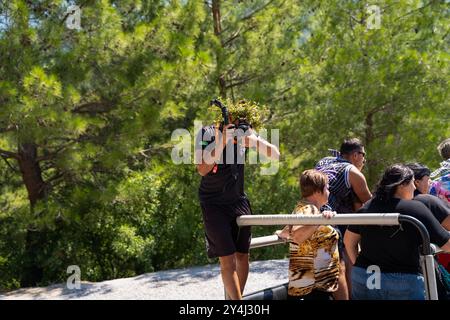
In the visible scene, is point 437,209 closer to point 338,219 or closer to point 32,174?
point 338,219

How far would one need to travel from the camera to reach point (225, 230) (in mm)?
4535

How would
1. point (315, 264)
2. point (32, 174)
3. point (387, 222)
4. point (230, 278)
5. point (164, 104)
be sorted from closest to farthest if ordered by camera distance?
point (387, 222), point (315, 264), point (230, 278), point (164, 104), point (32, 174)

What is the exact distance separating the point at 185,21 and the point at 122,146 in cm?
253

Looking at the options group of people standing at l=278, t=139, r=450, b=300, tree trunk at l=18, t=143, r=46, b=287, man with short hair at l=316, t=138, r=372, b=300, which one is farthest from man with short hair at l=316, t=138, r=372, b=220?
tree trunk at l=18, t=143, r=46, b=287

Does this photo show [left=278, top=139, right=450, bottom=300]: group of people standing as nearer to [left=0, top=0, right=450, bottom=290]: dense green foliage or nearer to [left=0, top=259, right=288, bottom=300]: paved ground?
[left=0, top=259, right=288, bottom=300]: paved ground

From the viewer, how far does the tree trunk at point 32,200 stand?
1187cm

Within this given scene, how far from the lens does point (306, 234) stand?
4086 millimetres

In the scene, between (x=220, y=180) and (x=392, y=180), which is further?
(x=220, y=180)

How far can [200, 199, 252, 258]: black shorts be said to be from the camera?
4527 millimetres

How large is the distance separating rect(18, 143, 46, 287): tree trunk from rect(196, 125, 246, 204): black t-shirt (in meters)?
7.10

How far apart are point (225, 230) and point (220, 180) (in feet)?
1.12

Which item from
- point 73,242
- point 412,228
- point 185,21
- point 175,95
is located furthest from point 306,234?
point 73,242

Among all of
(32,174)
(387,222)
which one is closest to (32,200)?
(32,174)
